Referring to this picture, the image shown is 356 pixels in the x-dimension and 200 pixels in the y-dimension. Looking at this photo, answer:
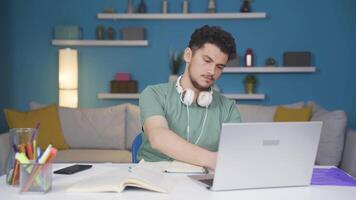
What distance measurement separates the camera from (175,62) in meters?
4.64

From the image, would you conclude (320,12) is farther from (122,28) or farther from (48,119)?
(48,119)

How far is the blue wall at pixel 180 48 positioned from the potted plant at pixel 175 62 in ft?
0.37

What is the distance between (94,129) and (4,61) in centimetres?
139

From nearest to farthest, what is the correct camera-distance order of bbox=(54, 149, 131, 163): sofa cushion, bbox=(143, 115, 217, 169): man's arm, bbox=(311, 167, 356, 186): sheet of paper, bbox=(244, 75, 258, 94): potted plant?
1. bbox=(311, 167, 356, 186): sheet of paper
2. bbox=(143, 115, 217, 169): man's arm
3. bbox=(54, 149, 131, 163): sofa cushion
4. bbox=(244, 75, 258, 94): potted plant

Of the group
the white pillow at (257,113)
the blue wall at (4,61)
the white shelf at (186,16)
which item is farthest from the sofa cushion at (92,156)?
the white shelf at (186,16)

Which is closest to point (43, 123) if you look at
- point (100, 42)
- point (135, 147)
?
point (100, 42)

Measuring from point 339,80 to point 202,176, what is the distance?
3.55 m

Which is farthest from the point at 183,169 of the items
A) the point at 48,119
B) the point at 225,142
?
the point at 48,119

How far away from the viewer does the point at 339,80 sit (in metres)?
4.65

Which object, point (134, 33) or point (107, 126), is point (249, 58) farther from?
point (107, 126)

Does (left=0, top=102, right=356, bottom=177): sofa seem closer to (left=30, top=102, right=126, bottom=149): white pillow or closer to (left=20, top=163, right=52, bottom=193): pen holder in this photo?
(left=30, top=102, right=126, bottom=149): white pillow

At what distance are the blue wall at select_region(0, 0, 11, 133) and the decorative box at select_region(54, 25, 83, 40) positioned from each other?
0.51 m

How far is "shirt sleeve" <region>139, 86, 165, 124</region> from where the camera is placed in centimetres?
195

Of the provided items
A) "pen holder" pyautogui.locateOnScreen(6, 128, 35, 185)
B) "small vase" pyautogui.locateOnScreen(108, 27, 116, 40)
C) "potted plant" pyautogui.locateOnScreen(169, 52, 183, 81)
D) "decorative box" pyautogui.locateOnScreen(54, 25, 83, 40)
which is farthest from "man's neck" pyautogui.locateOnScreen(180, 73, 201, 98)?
"decorative box" pyautogui.locateOnScreen(54, 25, 83, 40)
